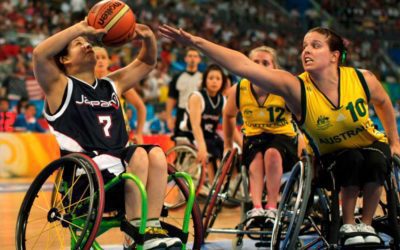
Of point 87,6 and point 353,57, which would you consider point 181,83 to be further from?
point 353,57

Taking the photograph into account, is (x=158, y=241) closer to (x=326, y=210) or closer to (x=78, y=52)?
(x=326, y=210)

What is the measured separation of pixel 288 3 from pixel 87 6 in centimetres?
914

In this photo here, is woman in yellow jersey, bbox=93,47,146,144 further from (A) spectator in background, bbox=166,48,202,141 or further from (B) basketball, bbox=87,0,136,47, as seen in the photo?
(B) basketball, bbox=87,0,136,47

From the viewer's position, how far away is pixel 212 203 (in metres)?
5.23

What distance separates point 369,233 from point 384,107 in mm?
732

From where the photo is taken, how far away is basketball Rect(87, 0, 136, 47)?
3.91m

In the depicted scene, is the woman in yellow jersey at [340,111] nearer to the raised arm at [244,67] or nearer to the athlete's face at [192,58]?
the raised arm at [244,67]

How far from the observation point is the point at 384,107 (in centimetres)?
422

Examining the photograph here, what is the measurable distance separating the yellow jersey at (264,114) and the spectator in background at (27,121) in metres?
6.39

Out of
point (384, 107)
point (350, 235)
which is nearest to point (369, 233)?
point (350, 235)

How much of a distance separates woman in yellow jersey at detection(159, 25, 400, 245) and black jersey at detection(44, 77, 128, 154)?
0.65m

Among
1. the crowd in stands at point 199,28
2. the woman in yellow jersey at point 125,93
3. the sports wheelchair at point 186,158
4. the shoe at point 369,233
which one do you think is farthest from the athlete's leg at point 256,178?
the crowd in stands at point 199,28

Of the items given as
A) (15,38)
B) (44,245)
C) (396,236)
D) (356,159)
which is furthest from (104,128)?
(15,38)

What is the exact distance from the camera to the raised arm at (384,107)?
13.6 ft
